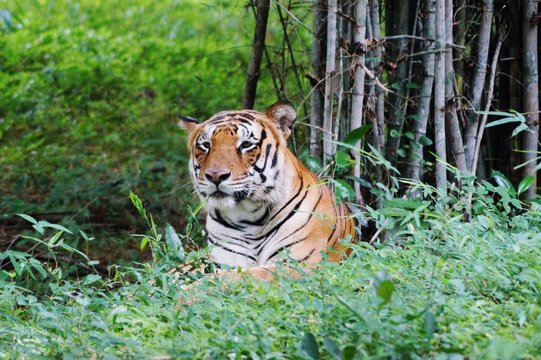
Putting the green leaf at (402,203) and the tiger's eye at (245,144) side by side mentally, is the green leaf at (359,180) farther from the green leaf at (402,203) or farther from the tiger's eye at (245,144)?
the green leaf at (402,203)

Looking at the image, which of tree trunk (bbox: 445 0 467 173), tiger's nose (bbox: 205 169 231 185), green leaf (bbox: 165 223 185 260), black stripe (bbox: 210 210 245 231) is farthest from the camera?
→ tree trunk (bbox: 445 0 467 173)

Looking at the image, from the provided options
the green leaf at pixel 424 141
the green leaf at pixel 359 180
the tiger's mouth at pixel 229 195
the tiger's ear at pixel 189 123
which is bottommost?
the tiger's mouth at pixel 229 195

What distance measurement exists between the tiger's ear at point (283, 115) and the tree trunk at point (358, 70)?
0.33 meters

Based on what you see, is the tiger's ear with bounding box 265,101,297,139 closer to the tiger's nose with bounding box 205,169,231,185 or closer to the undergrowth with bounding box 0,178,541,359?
the tiger's nose with bounding box 205,169,231,185

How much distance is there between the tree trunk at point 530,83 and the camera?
18.6 feet

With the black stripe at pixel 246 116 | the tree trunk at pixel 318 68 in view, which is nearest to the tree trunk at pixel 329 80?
the tree trunk at pixel 318 68

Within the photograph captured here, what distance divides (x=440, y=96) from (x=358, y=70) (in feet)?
1.63

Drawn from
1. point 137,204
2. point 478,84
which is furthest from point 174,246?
point 478,84

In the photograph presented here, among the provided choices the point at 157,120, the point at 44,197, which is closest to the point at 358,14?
the point at 44,197

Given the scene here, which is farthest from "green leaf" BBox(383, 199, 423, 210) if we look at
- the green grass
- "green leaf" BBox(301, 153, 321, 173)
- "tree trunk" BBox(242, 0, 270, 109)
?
the green grass

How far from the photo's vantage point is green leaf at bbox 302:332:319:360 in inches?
120

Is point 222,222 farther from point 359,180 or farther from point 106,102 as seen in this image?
point 106,102

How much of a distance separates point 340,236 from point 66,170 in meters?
3.76

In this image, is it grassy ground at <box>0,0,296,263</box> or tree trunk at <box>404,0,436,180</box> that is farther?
grassy ground at <box>0,0,296,263</box>
